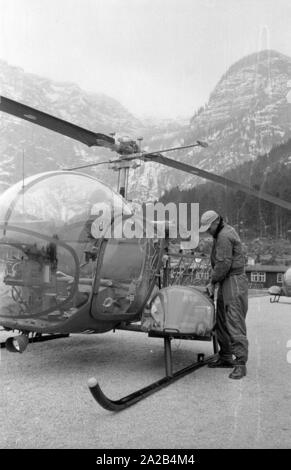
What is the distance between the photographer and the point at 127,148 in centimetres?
542

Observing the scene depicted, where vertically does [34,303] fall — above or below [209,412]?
above

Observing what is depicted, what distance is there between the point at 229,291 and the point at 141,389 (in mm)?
1339

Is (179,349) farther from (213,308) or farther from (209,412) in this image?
(209,412)

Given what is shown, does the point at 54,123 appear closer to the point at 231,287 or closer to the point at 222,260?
the point at 222,260

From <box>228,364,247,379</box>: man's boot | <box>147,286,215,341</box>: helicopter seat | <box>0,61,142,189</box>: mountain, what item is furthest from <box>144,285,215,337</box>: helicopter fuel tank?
<box>0,61,142,189</box>: mountain

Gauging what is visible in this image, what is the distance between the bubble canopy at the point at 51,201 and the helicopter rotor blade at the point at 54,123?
1.34 ft

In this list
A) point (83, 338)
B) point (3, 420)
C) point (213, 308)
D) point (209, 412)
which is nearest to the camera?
point (3, 420)

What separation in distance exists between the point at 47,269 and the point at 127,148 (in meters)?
2.20

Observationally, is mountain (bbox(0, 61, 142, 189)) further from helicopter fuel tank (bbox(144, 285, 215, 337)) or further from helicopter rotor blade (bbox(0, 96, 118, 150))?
helicopter fuel tank (bbox(144, 285, 215, 337))

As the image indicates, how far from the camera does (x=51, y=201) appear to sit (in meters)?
3.89

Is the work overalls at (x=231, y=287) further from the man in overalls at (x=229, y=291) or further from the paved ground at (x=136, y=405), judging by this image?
the paved ground at (x=136, y=405)

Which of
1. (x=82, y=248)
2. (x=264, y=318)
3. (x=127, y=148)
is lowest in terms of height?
(x=264, y=318)

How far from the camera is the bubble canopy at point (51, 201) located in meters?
3.77
